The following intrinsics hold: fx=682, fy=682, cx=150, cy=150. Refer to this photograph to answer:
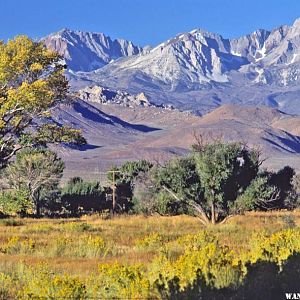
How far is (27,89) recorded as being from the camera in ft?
96.9

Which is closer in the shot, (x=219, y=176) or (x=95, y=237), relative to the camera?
(x=95, y=237)

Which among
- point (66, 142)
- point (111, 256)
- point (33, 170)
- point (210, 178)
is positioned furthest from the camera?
point (33, 170)

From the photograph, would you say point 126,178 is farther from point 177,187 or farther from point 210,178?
point 210,178

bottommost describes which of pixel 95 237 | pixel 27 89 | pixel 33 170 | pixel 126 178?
pixel 95 237

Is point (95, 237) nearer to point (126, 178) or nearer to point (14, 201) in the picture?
point (14, 201)

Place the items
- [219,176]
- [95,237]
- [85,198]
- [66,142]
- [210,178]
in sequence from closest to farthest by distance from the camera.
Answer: [95,237] → [66,142] → [219,176] → [210,178] → [85,198]

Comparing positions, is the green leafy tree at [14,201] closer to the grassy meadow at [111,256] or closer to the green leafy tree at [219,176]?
the grassy meadow at [111,256]

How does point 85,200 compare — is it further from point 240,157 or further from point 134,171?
point 240,157

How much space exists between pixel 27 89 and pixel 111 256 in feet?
42.0

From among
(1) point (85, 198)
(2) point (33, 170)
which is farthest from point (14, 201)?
(1) point (85, 198)

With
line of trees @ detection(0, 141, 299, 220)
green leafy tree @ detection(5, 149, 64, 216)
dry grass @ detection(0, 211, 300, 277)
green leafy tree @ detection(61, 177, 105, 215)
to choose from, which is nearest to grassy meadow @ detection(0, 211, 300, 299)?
dry grass @ detection(0, 211, 300, 277)

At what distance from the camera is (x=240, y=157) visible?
122ft

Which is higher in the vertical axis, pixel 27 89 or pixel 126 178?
pixel 126 178

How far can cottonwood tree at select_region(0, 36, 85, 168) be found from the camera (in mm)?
29781
